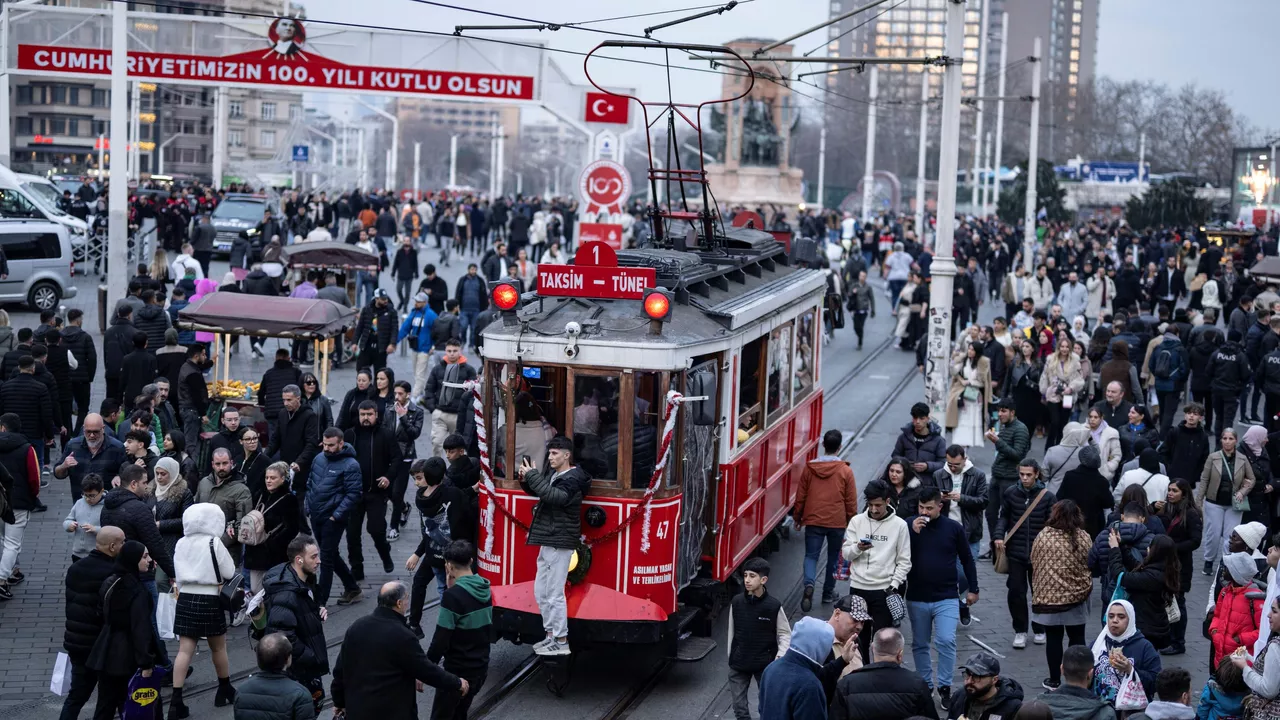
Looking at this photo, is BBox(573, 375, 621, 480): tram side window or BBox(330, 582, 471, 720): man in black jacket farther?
BBox(573, 375, 621, 480): tram side window

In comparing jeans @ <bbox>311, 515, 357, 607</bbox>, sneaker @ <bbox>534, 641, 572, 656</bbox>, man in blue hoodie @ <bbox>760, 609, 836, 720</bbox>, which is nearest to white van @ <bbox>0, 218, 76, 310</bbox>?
jeans @ <bbox>311, 515, 357, 607</bbox>

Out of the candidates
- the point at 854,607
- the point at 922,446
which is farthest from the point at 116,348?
the point at 854,607

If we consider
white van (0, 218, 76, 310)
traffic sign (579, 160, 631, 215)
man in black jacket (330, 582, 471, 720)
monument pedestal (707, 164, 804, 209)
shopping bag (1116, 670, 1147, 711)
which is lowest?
shopping bag (1116, 670, 1147, 711)

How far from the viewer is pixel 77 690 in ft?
32.4

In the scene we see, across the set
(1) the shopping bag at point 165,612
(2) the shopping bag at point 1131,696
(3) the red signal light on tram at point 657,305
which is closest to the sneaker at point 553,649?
(3) the red signal light on tram at point 657,305

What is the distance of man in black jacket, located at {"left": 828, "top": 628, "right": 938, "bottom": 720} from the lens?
811 centimetres

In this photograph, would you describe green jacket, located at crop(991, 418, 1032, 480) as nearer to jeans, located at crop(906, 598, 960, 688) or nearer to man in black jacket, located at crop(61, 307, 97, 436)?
jeans, located at crop(906, 598, 960, 688)

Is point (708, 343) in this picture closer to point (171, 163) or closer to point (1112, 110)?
point (171, 163)

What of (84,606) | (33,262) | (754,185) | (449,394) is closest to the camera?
(84,606)

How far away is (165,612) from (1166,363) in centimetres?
1299

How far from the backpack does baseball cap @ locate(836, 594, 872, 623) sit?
34.1 feet

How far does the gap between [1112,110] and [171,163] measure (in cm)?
6967

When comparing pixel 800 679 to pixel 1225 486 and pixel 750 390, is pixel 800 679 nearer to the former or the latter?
pixel 750 390

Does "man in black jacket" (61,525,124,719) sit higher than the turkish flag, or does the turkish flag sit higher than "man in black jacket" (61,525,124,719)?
the turkish flag
